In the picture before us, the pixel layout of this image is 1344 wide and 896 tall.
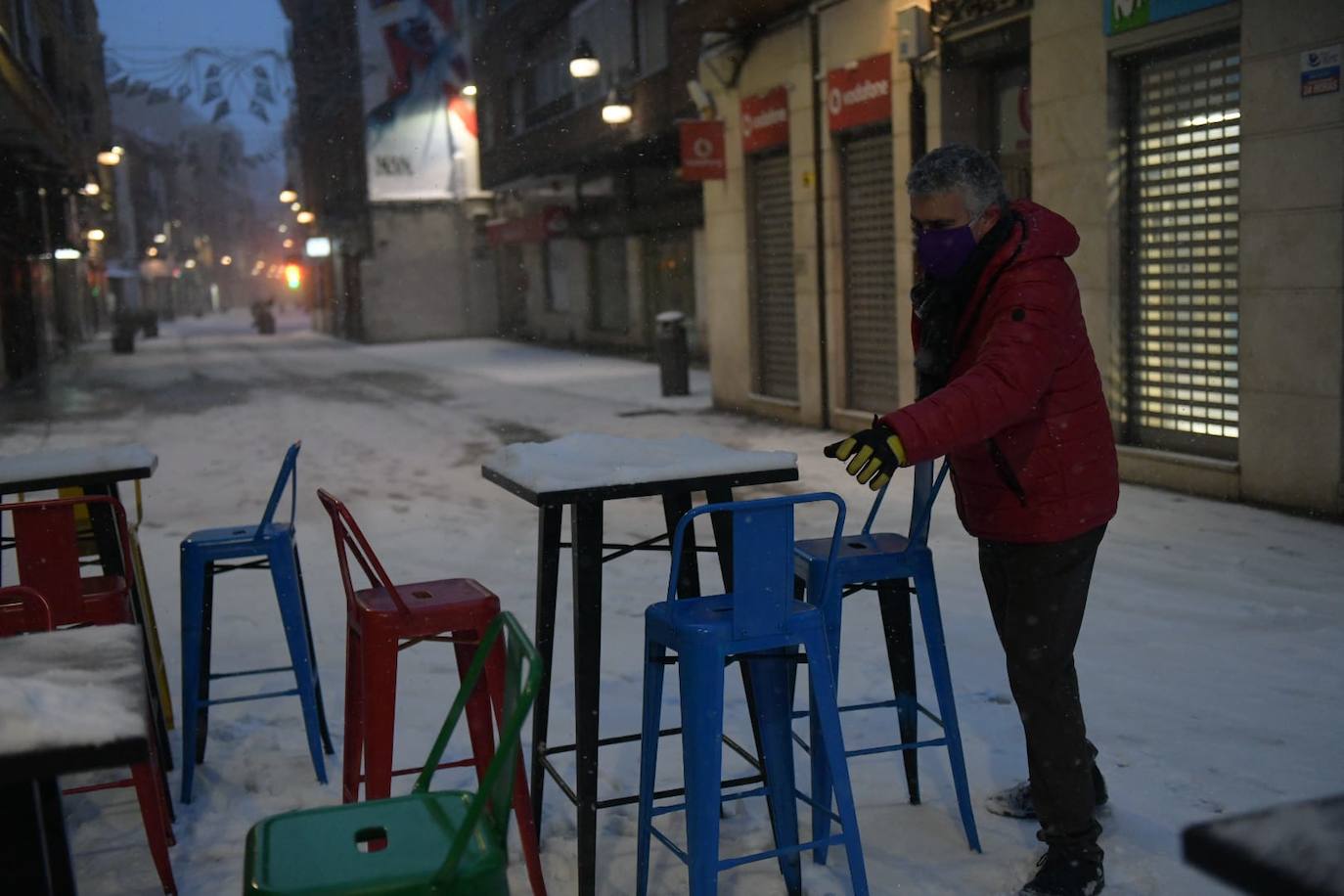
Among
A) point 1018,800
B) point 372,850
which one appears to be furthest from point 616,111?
point 372,850

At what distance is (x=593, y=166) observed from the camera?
96.5 feet

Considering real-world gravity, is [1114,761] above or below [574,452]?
below

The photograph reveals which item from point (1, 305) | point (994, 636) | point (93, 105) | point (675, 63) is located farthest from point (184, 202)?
point (994, 636)

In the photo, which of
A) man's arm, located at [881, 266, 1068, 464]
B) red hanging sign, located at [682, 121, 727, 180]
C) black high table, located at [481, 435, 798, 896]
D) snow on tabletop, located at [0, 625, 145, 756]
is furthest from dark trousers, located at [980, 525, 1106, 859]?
red hanging sign, located at [682, 121, 727, 180]

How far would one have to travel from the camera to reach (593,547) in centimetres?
377

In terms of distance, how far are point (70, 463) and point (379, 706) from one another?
1963 mm

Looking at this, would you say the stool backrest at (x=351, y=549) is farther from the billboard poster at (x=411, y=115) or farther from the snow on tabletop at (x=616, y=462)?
the billboard poster at (x=411, y=115)

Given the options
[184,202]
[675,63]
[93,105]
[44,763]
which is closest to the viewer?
[44,763]

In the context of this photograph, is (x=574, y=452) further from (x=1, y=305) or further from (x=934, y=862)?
(x=1, y=305)

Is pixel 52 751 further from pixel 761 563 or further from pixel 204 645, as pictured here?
pixel 204 645

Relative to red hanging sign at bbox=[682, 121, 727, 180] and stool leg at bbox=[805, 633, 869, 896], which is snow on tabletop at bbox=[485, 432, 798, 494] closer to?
stool leg at bbox=[805, 633, 869, 896]

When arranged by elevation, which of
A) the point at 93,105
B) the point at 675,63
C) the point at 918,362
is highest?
the point at 93,105

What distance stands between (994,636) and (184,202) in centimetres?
11450

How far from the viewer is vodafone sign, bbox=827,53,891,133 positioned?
1266 cm
